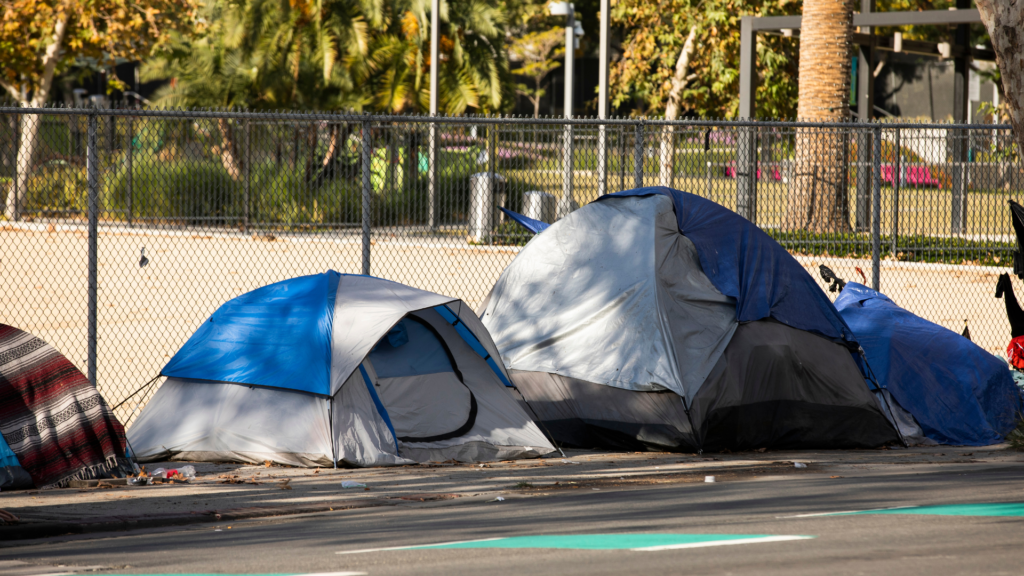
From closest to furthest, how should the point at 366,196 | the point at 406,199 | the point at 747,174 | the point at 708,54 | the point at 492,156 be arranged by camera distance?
the point at 366,196, the point at 492,156, the point at 406,199, the point at 747,174, the point at 708,54

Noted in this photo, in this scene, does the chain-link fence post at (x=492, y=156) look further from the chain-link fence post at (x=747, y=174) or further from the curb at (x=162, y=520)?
the curb at (x=162, y=520)

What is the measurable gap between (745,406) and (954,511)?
200 centimetres

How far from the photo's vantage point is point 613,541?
547 centimetres

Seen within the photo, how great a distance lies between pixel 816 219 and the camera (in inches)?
502

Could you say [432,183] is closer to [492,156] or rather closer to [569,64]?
[492,156]

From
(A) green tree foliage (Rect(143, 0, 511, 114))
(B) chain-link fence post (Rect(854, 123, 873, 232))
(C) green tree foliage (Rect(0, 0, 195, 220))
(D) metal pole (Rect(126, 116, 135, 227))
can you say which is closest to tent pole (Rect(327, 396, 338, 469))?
(D) metal pole (Rect(126, 116, 135, 227))

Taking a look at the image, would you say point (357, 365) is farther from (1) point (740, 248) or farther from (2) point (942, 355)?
(2) point (942, 355)

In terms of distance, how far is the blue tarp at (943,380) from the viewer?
8547 mm

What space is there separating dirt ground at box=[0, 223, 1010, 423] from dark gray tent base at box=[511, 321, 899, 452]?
3.51 meters

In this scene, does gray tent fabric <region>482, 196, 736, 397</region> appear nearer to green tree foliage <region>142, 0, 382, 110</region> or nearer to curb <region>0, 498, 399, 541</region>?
curb <region>0, 498, 399, 541</region>

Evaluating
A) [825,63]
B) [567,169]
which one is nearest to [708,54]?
[825,63]

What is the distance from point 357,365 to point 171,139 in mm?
5325

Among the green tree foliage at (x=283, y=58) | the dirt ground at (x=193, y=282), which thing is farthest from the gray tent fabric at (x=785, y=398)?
the green tree foliage at (x=283, y=58)

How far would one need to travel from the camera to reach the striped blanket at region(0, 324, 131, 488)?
652 centimetres
